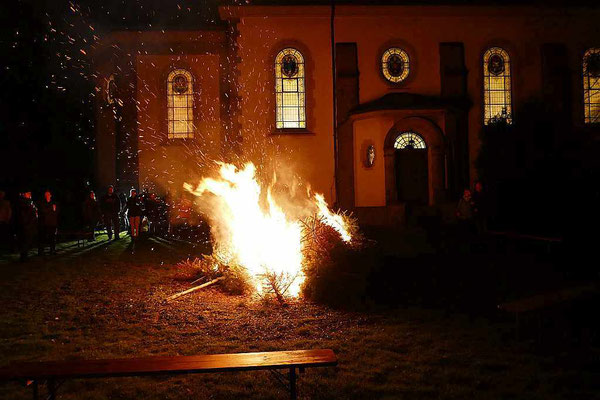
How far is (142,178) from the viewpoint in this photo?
2131 cm

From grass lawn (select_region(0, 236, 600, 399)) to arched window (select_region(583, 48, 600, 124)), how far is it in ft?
61.8

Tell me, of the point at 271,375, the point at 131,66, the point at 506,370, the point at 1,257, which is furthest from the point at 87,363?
the point at 131,66

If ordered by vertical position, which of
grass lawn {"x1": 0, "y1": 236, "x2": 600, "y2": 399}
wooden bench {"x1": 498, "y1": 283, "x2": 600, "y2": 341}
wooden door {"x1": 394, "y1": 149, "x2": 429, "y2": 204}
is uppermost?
wooden door {"x1": 394, "y1": 149, "x2": 429, "y2": 204}

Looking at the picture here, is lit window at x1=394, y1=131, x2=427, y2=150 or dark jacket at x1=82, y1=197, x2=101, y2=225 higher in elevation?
lit window at x1=394, y1=131, x2=427, y2=150

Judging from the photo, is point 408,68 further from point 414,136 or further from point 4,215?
point 4,215

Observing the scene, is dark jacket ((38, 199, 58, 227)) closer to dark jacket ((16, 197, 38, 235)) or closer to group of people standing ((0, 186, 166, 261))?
group of people standing ((0, 186, 166, 261))

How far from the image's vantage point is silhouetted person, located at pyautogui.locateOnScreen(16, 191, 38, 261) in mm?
12109

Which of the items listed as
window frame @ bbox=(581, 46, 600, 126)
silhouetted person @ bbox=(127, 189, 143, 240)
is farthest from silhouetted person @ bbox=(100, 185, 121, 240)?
window frame @ bbox=(581, 46, 600, 126)

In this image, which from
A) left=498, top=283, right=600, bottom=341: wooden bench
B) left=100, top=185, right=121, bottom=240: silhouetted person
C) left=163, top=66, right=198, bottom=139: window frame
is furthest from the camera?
left=163, top=66, right=198, bottom=139: window frame

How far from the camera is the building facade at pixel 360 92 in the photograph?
65.1 feet

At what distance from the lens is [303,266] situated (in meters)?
7.90

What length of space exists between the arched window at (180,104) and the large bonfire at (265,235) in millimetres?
13199

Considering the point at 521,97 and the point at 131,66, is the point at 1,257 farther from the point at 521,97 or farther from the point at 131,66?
the point at 521,97

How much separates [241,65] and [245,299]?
14475mm
